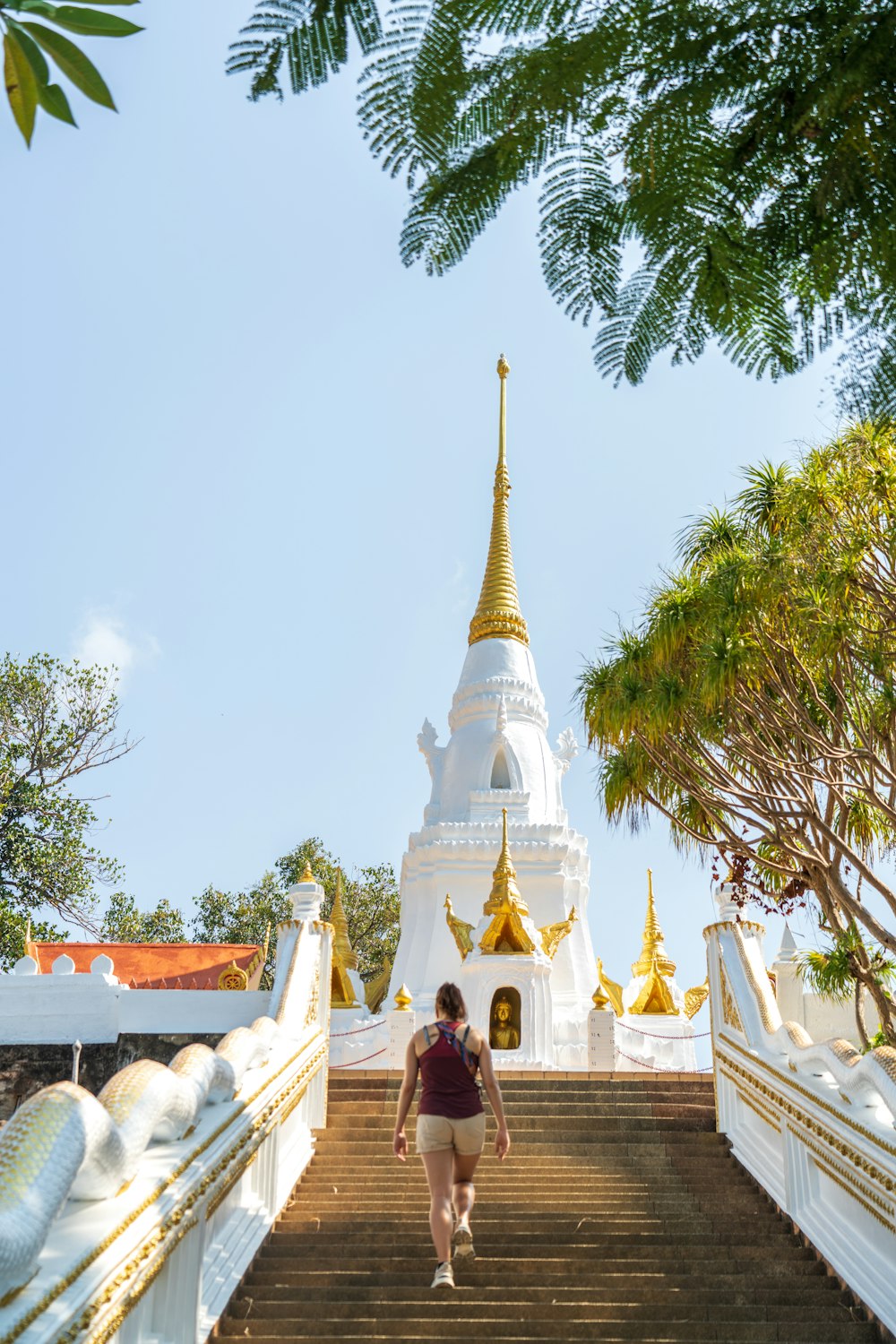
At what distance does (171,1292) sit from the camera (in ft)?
16.6

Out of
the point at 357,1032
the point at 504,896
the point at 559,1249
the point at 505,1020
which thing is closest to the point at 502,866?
the point at 504,896

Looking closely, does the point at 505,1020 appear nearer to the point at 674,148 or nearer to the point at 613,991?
the point at 613,991

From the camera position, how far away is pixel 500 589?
25875 mm

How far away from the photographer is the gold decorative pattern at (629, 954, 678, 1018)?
20609mm

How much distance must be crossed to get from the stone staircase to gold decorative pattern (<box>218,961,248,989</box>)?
8549 millimetres

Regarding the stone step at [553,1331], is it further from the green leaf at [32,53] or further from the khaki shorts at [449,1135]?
the green leaf at [32,53]

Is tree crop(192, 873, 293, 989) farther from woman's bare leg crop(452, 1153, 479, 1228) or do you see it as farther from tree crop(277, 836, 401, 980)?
woman's bare leg crop(452, 1153, 479, 1228)

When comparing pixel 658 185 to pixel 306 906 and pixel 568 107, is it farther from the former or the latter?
pixel 306 906

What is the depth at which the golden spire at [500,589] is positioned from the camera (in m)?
25.2

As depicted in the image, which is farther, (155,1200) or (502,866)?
(502,866)

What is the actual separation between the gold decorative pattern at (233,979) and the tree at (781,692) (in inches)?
300

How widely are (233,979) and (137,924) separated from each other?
11.9m

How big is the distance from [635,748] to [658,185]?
10922 mm

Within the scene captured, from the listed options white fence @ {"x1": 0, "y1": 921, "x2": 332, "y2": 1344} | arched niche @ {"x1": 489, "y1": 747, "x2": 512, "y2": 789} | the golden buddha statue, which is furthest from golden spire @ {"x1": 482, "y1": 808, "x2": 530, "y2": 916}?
white fence @ {"x1": 0, "y1": 921, "x2": 332, "y2": 1344}
